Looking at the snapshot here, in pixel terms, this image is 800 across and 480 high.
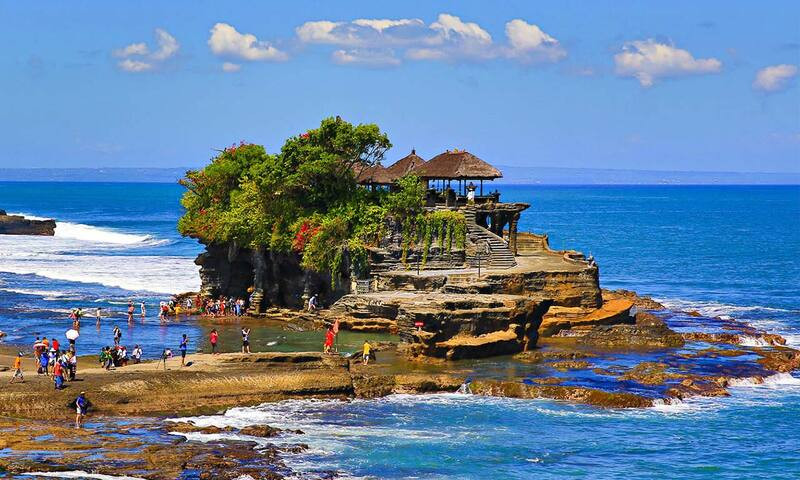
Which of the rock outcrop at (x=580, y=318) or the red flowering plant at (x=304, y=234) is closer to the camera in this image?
the rock outcrop at (x=580, y=318)

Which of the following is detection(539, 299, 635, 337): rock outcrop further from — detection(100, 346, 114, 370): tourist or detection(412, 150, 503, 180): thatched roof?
detection(100, 346, 114, 370): tourist

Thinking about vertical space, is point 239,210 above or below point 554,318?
above

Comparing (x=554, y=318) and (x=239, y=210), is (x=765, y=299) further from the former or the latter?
(x=239, y=210)

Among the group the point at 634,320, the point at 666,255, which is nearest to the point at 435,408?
the point at 634,320

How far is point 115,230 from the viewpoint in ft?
472

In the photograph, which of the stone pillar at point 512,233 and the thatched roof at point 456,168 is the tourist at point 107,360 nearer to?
the thatched roof at point 456,168

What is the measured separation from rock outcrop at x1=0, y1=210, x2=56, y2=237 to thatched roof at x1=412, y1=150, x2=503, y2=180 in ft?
273

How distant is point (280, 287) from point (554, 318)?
56.2 ft

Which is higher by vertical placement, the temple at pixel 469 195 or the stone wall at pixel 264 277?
the temple at pixel 469 195

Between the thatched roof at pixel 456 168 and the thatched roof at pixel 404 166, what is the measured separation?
80cm

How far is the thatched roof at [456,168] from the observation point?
63281 millimetres

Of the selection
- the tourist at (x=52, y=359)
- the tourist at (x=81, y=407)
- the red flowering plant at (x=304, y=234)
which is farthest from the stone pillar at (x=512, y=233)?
the tourist at (x=81, y=407)

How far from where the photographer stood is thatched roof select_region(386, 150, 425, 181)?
216 feet

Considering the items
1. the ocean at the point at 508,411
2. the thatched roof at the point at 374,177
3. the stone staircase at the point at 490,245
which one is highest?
the thatched roof at the point at 374,177
